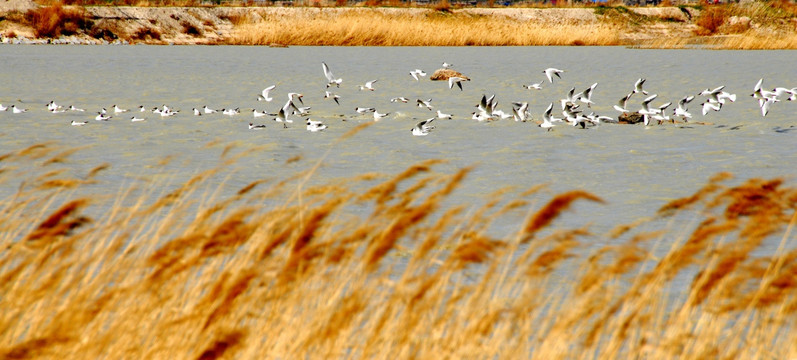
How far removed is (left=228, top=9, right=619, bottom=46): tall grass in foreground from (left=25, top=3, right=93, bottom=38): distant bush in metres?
6.79

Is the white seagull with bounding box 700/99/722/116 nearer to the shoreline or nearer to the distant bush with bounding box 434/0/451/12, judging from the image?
the shoreline

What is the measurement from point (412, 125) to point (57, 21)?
1253 inches

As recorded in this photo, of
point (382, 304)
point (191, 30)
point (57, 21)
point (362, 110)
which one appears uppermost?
point (382, 304)

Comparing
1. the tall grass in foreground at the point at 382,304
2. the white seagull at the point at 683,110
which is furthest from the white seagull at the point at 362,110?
the tall grass in foreground at the point at 382,304

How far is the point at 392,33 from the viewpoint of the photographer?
40.8 meters

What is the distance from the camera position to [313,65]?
105 feet

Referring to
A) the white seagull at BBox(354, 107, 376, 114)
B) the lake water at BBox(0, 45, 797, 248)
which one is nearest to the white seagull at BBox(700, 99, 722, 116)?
the lake water at BBox(0, 45, 797, 248)

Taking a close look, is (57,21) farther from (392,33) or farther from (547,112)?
(547,112)

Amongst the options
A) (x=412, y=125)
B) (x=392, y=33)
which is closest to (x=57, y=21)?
(x=392, y=33)

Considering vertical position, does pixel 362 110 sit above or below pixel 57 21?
above

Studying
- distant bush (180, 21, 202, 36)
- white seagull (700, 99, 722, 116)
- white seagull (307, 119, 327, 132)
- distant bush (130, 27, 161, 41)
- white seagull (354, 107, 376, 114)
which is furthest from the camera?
distant bush (180, 21, 202, 36)

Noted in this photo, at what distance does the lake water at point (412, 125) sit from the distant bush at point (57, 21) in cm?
919

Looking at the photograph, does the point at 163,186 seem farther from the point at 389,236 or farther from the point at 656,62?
the point at 656,62

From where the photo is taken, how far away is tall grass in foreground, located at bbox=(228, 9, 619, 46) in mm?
41094
